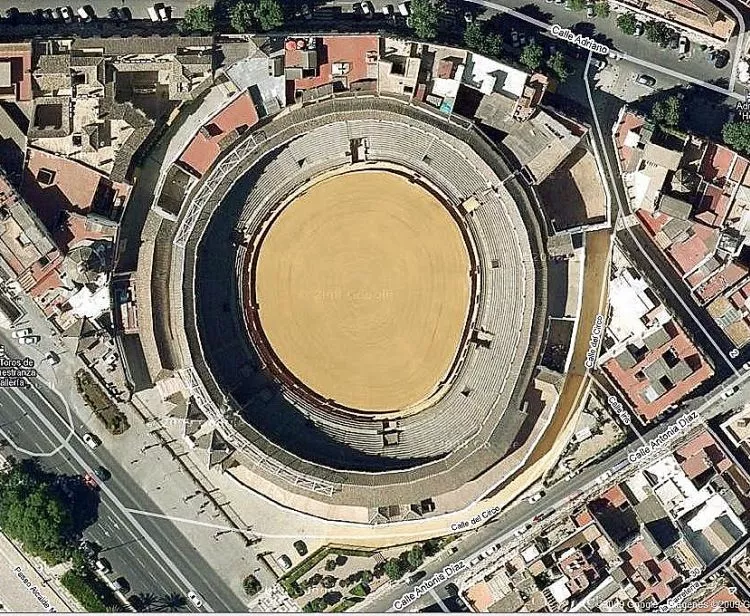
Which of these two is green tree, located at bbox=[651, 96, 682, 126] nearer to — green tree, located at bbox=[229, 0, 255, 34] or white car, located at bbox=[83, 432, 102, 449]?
green tree, located at bbox=[229, 0, 255, 34]

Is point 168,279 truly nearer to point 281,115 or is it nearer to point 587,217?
point 281,115

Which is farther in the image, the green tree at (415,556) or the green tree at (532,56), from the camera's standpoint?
the green tree at (415,556)

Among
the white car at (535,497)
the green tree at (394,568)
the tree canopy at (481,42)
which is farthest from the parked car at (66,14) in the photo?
the white car at (535,497)

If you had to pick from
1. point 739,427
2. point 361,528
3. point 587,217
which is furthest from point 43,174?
point 739,427

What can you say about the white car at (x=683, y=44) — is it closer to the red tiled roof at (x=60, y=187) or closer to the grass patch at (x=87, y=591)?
the red tiled roof at (x=60, y=187)

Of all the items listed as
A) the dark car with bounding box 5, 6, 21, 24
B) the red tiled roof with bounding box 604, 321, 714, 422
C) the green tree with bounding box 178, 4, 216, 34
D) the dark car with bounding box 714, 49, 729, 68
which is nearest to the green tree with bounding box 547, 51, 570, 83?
the dark car with bounding box 714, 49, 729, 68

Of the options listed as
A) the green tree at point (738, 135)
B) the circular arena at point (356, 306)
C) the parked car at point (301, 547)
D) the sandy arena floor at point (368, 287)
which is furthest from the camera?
the parked car at point (301, 547)
